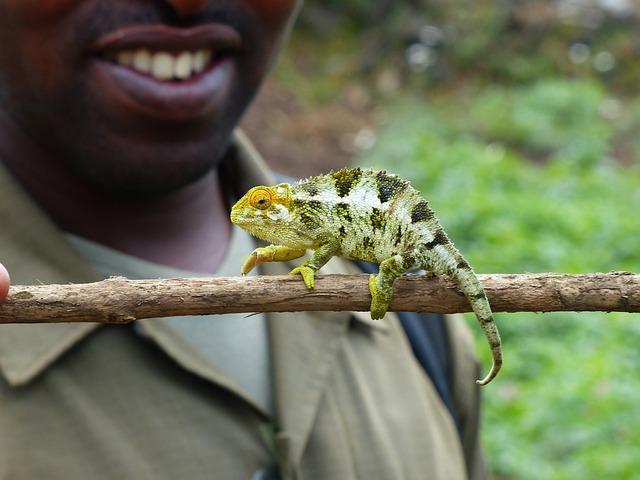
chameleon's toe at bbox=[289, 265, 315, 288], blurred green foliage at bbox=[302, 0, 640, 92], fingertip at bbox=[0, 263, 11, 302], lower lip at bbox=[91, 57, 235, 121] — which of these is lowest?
fingertip at bbox=[0, 263, 11, 302]

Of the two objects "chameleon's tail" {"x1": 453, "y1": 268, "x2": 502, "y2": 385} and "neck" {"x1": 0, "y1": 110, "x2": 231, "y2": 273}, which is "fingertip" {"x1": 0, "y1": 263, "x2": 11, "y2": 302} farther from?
"neck" {"x1": 0, "y1": 110, "x2": 231, "y2": 273}

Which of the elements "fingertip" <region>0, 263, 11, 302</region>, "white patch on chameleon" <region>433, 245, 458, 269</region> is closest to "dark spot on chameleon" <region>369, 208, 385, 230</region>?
"white patch on chameleon" <region>433, 245, 458, 269</region>

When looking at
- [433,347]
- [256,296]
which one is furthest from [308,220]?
[433,347]

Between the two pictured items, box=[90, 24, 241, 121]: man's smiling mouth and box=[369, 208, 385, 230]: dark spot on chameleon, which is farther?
box=[90, 24, 241, 121]: man's smiling mouth

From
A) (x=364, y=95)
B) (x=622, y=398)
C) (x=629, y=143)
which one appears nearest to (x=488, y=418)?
(x=622, y=398)

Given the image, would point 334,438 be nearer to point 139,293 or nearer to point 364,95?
point 139,293

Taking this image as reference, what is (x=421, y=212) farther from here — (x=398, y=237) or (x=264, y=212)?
(x=264, y=212)
